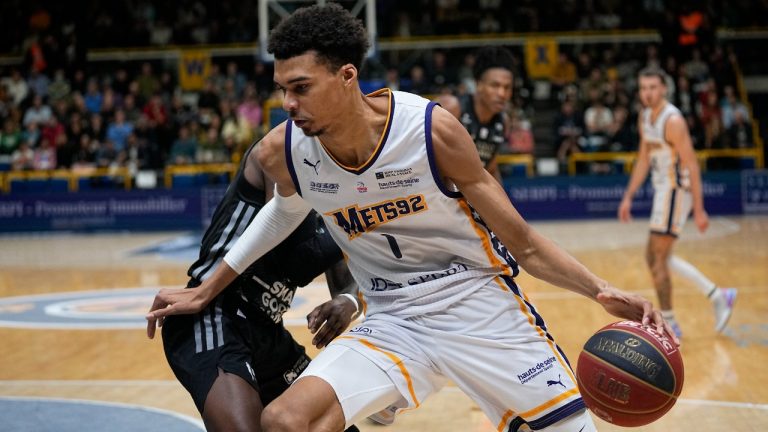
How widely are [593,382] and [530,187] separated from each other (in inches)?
513

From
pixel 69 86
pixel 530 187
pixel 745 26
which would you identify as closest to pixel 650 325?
pixel 530 187

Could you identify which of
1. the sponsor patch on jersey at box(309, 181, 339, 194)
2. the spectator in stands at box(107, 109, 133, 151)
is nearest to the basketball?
→ the sponsor patch on jersey at box(309, 181, 339, 194)

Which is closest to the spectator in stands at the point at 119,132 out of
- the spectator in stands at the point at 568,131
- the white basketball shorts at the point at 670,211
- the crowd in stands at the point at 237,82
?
the crowd in stands at the point at 237,82

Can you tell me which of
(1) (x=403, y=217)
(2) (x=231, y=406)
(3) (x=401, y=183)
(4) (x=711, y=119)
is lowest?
A: (4) (x=711, y=119)

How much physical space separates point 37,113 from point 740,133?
500 inches

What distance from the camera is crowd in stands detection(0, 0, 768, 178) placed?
16734 mm

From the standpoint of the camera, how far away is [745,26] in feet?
67.3

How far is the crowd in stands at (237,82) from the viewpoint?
54.9 ft

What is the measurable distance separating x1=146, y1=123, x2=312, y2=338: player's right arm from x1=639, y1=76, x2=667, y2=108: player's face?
4.61 meters

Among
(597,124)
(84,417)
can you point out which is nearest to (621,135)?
(597,124)

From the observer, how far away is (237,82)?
18.8 metres

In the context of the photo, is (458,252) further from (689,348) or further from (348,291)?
(689,348)

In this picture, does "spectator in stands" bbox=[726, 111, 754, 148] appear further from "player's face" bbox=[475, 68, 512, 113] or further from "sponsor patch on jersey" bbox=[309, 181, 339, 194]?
"sponsor patch on jersey" bbox=[309, 181, 339, 194]

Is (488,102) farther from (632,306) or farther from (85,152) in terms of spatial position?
(85,152)
